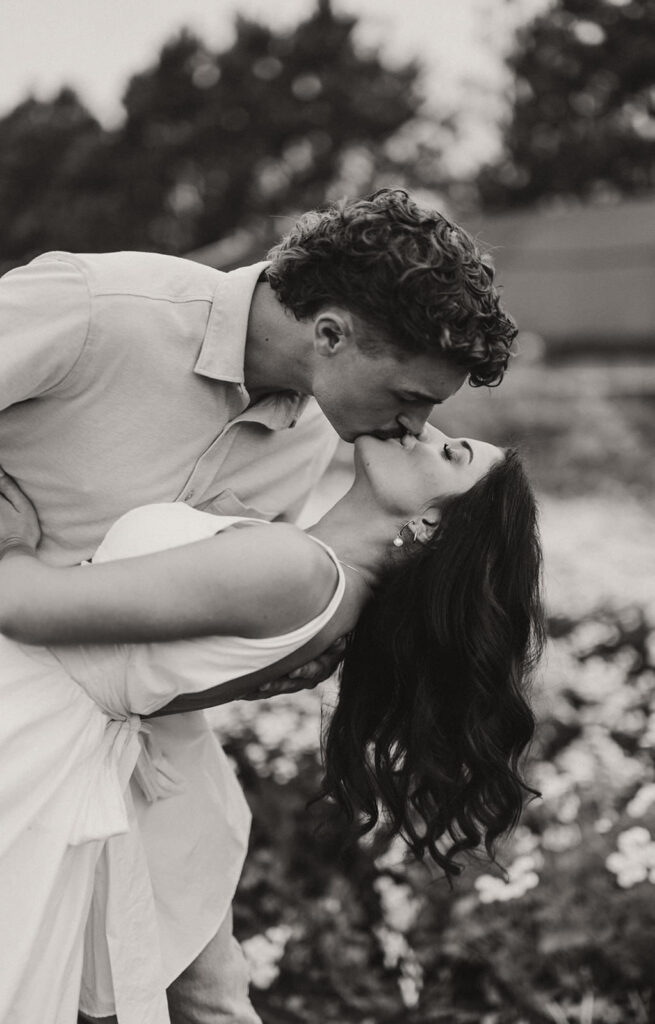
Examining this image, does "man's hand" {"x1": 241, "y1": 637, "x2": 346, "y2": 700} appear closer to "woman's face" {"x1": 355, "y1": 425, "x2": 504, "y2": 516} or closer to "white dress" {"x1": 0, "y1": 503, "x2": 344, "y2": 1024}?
"white dress" {"x1": 0, "y1": 503, "x2": 344, "y2": 1024}

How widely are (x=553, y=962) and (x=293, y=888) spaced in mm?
867

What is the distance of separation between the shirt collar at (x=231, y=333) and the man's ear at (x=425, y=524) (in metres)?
0.44

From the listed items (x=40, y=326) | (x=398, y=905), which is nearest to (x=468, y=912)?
(x=398, y=905)

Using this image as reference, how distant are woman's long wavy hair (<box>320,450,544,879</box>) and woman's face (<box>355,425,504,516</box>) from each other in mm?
39

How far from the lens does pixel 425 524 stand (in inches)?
98.3

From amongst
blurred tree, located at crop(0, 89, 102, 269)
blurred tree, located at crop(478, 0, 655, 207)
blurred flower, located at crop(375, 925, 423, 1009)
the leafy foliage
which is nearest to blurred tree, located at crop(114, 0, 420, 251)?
blurred tree, located at crop(0, 89, 102, 269)

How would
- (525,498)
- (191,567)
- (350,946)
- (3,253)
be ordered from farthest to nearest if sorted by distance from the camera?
(3,253)
(350,946)
(525,498)
(191,567)

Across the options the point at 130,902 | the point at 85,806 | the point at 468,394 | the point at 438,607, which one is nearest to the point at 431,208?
the point at 438,607

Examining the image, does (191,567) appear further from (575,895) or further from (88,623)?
(575,895)

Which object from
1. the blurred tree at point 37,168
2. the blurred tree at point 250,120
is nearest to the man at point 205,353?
the blurred tree at point 37,168

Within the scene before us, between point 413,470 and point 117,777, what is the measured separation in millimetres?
909

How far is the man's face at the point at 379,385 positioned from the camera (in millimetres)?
2422

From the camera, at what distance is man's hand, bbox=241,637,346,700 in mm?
2551

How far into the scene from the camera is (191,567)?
6.86 ft
